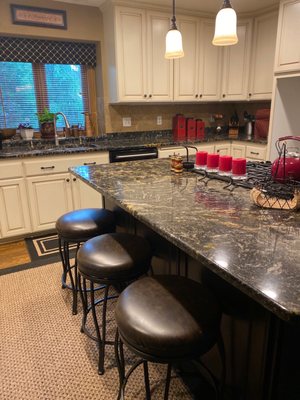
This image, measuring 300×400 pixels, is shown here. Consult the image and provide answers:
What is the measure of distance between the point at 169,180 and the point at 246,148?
2.42m

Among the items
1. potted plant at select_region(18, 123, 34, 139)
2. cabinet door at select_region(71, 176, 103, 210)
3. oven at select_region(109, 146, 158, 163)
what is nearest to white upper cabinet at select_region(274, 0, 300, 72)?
oven at select_region(109, 146, 158, 163)

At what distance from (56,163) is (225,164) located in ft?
6.36

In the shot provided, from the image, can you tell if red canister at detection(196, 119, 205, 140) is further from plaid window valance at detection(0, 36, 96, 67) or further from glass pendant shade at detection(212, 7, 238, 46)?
glass pendant shade at detection(212, 7, 238, 46)

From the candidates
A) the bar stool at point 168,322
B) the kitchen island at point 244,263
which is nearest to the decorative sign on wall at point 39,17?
the kitchen island at point 244,263

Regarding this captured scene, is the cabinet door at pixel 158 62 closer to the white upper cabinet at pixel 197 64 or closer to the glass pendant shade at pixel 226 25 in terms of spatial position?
the white upper cabinet at pixel 197 64

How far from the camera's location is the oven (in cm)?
340

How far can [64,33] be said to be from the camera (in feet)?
11.5

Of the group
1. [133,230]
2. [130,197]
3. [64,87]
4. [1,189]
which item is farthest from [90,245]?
[64,87]

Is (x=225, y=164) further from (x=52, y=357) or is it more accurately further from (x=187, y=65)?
(x=187, y=65)

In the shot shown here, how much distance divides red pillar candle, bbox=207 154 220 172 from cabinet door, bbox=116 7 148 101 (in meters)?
2.07

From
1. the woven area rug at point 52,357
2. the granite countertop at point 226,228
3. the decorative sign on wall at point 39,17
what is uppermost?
the decorative sign on wall at point 39,17

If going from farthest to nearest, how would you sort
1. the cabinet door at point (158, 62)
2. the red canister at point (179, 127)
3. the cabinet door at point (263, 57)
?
the red canister at point (179, 127) < the cabinet door at point (263, 57) < the cabinet door at point (158, 62)

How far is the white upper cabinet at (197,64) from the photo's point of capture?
12.5 feet

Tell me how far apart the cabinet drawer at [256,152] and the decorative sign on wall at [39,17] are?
2.61m
